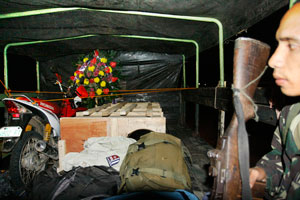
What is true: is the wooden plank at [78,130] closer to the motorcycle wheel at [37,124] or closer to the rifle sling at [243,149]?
the motorcycle wheel at [37,124]

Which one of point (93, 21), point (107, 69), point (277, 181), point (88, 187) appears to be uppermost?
point (93, 21)

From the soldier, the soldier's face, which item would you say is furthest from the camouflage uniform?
the soldier's face

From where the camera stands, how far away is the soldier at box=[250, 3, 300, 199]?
34.7 inches

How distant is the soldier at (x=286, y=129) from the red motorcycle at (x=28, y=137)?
2.93m

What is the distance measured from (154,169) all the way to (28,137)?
7.03 feet

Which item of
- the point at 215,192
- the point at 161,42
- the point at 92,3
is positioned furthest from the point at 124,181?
the point at 161,42

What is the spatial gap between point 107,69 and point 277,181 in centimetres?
403

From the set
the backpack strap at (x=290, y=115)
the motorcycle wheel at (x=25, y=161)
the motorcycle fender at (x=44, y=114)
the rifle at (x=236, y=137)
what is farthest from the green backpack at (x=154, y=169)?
the motorcycle fender at (x=44, y=114)

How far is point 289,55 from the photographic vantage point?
35.3 inches

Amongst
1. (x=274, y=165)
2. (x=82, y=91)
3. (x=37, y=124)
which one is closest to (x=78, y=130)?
(x=37, y=124)

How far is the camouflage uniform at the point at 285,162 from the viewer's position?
3.19ft

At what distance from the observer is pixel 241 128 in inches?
35.6

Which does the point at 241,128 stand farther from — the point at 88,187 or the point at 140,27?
the point at 140,27

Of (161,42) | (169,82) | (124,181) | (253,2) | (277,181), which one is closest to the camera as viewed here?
(277,181)
